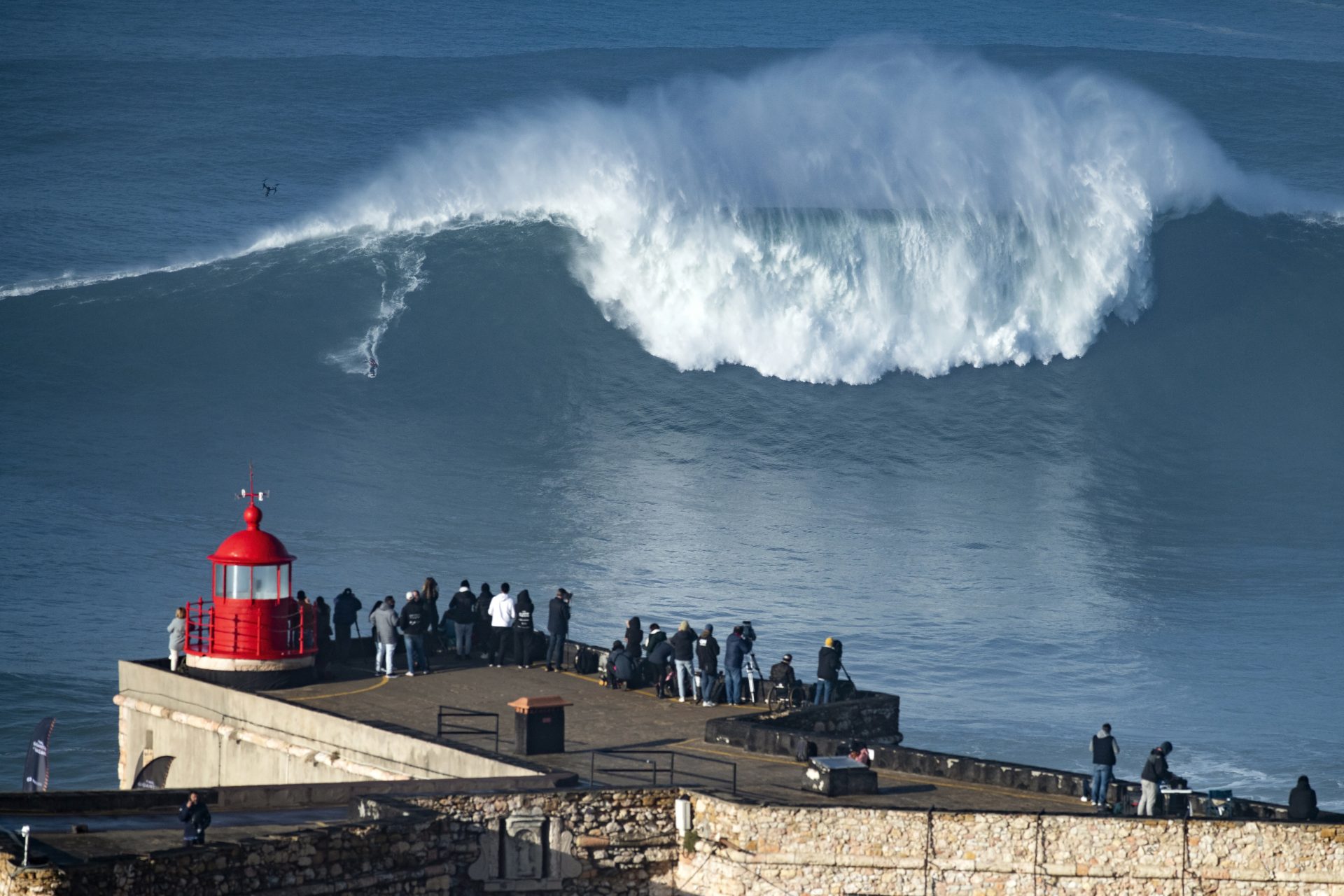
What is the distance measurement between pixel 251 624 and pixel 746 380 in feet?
73.1

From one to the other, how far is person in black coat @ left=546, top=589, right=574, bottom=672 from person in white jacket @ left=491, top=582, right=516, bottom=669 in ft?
1.56

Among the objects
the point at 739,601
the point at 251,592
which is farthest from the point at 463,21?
the point at 251,592

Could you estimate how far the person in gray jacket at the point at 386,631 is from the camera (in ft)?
70.9

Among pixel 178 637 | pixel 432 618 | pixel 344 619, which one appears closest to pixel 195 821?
pixel 178 637

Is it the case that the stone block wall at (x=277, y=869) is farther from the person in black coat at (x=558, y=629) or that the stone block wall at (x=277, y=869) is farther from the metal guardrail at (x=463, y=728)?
the person in black coat at (x=558, y=629)

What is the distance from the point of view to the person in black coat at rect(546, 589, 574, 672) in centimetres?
2189

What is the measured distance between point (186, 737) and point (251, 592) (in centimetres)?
159

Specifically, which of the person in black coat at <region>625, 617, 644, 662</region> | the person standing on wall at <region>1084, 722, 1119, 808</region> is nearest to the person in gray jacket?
the person in black coat at <region>625, 617, 644, 662</region>

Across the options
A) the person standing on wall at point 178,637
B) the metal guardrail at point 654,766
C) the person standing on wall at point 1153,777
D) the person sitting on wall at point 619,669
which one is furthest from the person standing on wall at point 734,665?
the person standing on wall at point 178,637

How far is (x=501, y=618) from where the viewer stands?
880 inches

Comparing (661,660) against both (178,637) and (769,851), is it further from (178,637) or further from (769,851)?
(769,851)

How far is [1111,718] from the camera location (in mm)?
25469

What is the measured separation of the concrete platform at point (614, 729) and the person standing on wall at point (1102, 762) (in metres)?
0.19

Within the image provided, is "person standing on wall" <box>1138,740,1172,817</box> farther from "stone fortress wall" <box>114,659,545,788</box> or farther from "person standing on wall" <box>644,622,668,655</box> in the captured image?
"person standing on wall" <box>644,622,668,655</box>
